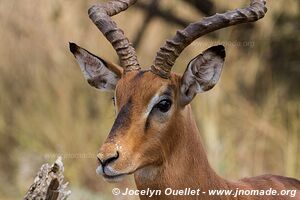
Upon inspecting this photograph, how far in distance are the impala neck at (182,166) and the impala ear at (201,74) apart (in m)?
0.13

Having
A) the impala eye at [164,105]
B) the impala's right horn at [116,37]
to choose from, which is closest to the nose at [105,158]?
the impala eye at [164,105]

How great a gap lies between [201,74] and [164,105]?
1.38ft

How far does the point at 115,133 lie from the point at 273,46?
9.70 m

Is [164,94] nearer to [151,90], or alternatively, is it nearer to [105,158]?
[151,90]

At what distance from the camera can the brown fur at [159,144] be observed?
575cm

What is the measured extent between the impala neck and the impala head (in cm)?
4

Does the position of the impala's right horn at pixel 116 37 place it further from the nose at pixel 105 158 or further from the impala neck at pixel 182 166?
the nose at pixel 105 158

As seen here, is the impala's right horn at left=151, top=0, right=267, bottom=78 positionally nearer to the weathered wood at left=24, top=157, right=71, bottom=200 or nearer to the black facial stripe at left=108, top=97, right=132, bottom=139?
the black facial stripe at left=108, top=97, right=132, bottom=139

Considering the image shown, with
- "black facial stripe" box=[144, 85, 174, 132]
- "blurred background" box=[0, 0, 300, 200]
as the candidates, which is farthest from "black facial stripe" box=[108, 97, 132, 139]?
"blurred background" box=[0, 0, 300, 200]

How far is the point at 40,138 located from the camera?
1537 centimetres

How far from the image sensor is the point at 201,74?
20.4 ft

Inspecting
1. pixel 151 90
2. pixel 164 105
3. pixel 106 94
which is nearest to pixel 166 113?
pixel 164 105

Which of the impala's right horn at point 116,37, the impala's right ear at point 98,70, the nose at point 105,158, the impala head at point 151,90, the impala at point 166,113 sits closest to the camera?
the nose at point 105,158

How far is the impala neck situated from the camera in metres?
5.98
